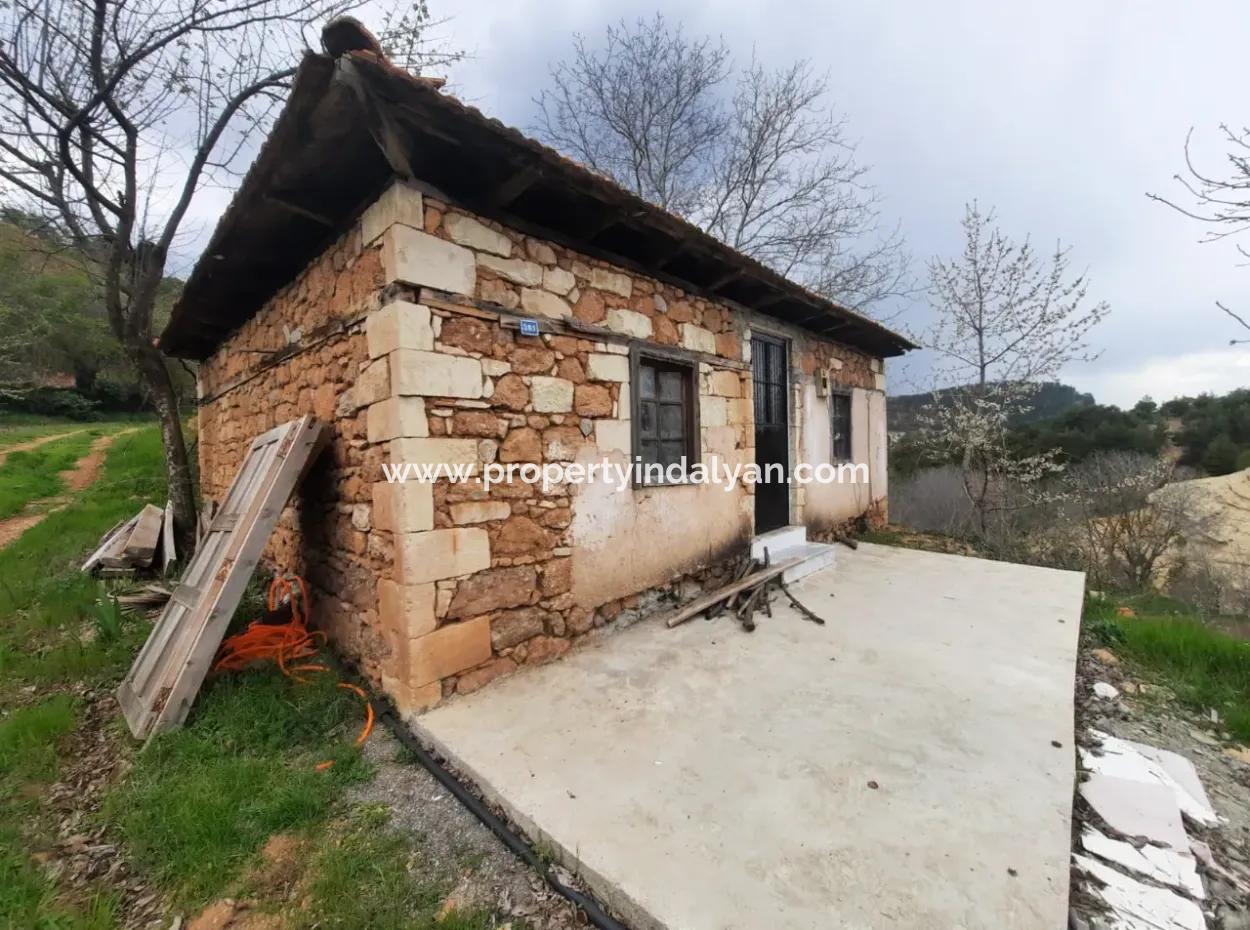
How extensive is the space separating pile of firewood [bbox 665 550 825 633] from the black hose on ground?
2.01 metres

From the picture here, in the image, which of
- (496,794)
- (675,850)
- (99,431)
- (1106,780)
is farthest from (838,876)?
(99,431)

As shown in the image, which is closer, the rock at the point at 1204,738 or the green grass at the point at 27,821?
the green grass at the point at 27,821

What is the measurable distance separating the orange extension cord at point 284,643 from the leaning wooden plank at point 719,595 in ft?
7.35

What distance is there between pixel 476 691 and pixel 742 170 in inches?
484

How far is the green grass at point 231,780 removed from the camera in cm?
200

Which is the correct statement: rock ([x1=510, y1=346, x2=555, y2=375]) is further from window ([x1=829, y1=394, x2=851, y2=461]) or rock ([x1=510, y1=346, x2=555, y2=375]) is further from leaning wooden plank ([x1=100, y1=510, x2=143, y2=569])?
leaning wooden plank ([x1=100, y1=510, x2=143, y2=569])

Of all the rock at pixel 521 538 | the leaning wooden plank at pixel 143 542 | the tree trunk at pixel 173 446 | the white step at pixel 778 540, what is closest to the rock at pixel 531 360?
the rock at pixel 521 538

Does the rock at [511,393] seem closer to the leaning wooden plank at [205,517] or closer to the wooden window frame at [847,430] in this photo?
the leaning wooden plank at [205,517]

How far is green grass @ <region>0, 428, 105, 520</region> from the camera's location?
10109 mm

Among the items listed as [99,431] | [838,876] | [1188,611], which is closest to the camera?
[838,876]

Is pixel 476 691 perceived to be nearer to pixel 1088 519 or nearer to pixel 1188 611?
pixel 1188 611

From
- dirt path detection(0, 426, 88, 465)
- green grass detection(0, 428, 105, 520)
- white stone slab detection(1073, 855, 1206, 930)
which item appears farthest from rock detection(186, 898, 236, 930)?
Result: dirt path detection(0, 426, 88, 465)

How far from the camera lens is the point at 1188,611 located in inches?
244

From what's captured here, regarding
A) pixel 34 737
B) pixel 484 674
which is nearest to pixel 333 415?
pixel 484 674
